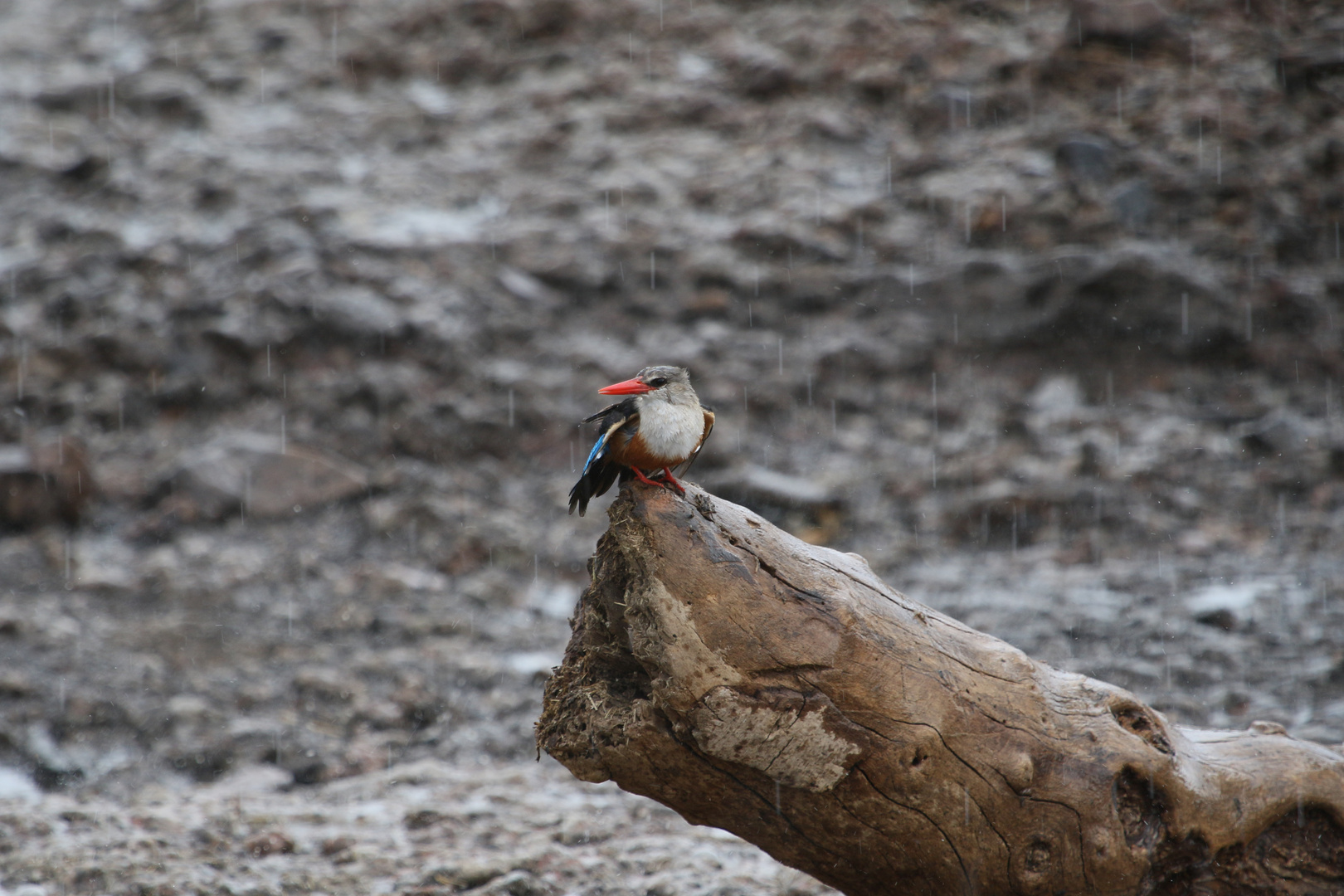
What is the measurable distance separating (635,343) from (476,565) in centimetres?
212

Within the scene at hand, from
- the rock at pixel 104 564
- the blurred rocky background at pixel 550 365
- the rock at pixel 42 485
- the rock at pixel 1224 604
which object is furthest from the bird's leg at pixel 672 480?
the rock at pixel 42 485

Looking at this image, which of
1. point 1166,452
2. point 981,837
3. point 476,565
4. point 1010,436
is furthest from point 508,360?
point 981,837

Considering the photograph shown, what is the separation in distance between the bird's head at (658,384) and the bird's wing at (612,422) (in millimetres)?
38

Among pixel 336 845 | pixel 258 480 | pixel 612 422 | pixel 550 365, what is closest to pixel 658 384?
pixel 612 422

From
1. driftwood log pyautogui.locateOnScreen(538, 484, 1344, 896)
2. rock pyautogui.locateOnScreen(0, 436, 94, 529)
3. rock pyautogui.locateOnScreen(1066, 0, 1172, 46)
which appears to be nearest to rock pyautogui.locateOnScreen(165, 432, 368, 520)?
rock pyautogui.locateOnScreen(0, 436, 94, 529)

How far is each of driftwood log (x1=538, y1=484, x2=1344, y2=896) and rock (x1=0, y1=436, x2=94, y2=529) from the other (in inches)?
186

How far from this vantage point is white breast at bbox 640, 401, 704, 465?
2574 mm

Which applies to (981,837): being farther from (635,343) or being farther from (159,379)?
(159,379)

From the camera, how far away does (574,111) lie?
343 inches

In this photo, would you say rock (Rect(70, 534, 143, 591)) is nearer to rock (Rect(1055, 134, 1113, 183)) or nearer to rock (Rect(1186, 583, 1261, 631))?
rock (Rect(1186, 583, 1261, 631))

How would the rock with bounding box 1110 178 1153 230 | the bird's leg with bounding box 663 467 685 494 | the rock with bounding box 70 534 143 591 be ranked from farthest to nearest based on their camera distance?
the rock with bounding box 1110 178 1153 230, the rock with bounding box 70 534 143 591, the bird's leg with bounding box 663 467 685 494

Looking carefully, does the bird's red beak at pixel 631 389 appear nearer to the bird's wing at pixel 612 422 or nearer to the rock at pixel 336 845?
the bird's wing at pixel 612 422

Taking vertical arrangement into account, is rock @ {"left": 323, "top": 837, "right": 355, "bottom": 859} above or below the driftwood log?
below

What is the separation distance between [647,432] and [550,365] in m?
4.77
